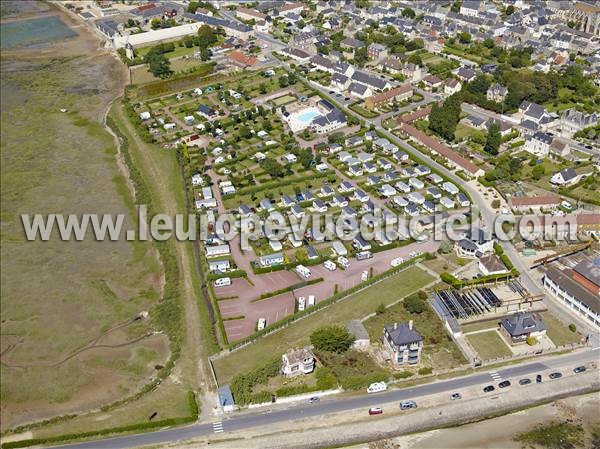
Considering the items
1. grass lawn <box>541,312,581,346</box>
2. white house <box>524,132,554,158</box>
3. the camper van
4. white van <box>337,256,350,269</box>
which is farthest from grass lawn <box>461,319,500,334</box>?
white house <box>524,132,554,158</box>

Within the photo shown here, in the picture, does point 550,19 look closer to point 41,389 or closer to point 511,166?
point 511,166

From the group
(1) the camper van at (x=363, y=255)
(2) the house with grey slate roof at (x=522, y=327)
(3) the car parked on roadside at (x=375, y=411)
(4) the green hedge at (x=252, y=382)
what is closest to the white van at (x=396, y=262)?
(1) the camper van at (x=363, y=255)

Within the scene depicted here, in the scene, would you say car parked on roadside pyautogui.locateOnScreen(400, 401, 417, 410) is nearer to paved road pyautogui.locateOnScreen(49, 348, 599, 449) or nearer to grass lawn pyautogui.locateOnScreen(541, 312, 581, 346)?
paved road pyautogui.locateOnScreen(49, 348, 599, 449)

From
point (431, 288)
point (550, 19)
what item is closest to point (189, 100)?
point (431, 288)

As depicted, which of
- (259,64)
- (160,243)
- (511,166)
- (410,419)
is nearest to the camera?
(410,419)

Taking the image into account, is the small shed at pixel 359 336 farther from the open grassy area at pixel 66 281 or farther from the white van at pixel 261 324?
the open grassy area at pixel 66 281
